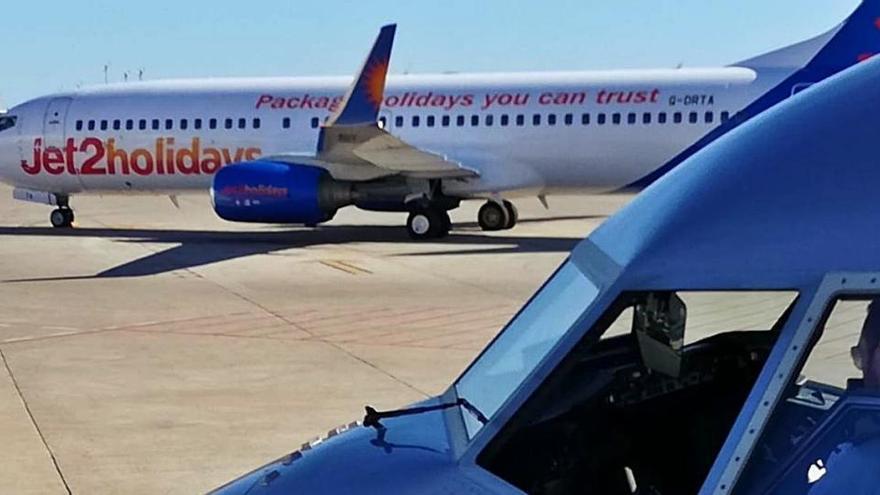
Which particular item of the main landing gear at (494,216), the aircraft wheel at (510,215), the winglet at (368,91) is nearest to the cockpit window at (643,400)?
the winglet at (368,91)

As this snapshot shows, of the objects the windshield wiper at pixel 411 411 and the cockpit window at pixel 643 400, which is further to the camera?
the windshield wiper at pixel 411 411

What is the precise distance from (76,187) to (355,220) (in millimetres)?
7128

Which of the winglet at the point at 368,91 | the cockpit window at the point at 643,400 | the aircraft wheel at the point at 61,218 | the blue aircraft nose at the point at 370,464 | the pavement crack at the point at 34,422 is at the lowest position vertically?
the aircraft wheel at the point at 61,218

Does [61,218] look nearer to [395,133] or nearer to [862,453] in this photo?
[395,133]

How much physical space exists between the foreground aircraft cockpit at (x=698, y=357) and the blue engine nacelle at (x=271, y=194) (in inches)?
740

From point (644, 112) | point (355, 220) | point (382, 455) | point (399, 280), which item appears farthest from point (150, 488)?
point (355, 220)

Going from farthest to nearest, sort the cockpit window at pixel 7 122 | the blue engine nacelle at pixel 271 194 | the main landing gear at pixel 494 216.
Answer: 1. the cockpit window at pixel 7 122
2. the main landing gear at pixel 494 216
3. the blue engine nacelle at pixel 271 194

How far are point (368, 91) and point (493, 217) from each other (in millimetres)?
4554

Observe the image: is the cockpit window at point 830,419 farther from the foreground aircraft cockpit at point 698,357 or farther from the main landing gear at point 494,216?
the main landing gear at point 494,216

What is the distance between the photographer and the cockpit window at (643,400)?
2.97 m

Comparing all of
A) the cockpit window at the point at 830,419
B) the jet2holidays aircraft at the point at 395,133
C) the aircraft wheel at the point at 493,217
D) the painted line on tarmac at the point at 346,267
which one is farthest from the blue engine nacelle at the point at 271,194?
the cockpit window at the point at 830,419

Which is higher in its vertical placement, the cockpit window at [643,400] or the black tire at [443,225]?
the cockpit window at [643,400]

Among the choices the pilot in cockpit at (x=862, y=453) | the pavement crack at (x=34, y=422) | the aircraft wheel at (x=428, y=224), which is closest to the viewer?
the pilot in cockpit at (x=862, y=453)

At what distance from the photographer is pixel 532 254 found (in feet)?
69.4
